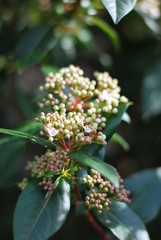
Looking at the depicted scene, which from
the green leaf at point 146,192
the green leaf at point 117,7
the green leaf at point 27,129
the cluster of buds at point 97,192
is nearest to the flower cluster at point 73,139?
the cluster of buds at point 97,192

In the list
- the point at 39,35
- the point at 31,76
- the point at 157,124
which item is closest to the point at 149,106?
the point at 157,124

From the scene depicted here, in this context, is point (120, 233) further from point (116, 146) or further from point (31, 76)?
point (31, 76)

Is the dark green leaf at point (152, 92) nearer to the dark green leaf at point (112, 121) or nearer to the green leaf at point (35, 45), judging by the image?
the green leaf at point (35, 45)

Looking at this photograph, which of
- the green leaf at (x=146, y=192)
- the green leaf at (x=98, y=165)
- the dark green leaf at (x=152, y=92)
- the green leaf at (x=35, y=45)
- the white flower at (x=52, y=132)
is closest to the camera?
the green leaf at (x=98, y=165)

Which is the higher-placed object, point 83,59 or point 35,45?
point 35,45

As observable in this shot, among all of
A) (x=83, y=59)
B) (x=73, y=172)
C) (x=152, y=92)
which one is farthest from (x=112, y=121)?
(x=83, y=59)

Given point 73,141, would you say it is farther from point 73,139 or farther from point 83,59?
point 83,59

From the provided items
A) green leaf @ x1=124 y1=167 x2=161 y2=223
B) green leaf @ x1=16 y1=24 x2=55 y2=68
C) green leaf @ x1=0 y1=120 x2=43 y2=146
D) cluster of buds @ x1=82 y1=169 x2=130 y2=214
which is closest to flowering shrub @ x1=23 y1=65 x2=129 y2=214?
cluster of buds @ x1=82 y1=169 x2=130 y2=214
